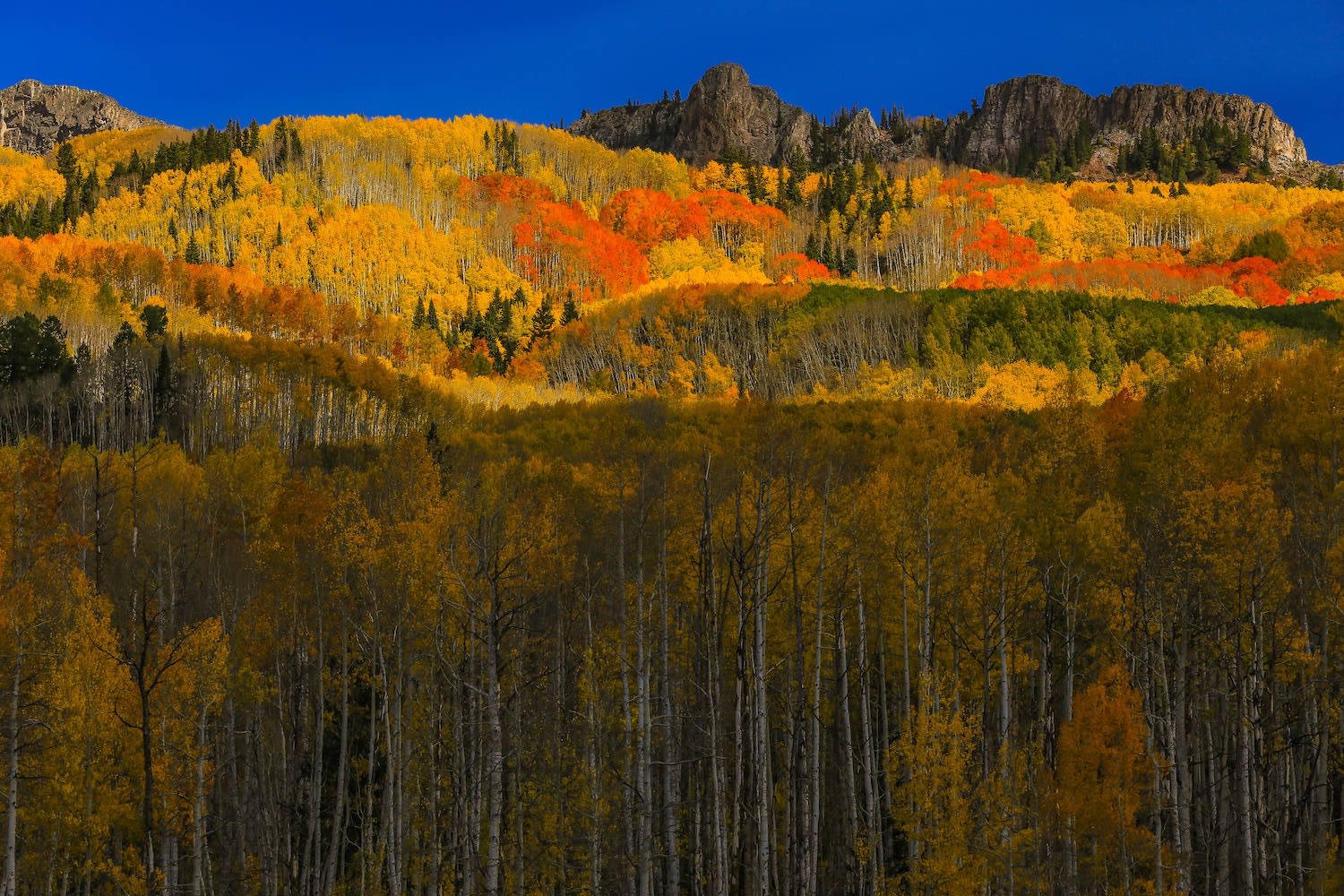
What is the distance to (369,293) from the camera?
418 feet

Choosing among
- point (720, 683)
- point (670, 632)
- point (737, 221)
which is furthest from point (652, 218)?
point (720, 683)

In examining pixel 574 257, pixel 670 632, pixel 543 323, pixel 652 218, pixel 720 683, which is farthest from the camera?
pixel 652 218

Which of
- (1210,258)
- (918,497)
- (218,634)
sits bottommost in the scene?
(218,634)

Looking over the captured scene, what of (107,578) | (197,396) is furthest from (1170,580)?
(197,396)

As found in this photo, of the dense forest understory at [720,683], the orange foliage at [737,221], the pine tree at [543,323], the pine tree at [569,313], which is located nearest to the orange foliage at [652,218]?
the orange foliage at [737,221]

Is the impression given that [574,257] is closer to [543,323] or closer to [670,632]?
[543,323]

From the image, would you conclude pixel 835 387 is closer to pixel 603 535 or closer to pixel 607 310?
pixel 607 310

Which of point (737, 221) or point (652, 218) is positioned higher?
point (652, 218)

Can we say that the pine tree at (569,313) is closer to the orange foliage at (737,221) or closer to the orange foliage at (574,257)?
the orange foliage at (574,257)

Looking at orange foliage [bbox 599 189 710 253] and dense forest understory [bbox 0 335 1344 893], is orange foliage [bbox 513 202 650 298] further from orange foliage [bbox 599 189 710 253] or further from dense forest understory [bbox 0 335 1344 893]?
dense forest understory [bbox 0 335 1344 893]

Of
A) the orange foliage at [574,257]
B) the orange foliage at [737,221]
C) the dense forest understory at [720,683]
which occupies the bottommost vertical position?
the dense forest understory at [720,683]

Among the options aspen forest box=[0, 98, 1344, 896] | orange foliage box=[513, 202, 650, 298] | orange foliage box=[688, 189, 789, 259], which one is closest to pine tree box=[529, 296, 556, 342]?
orange foliage box=[513, 202, 650, 298]

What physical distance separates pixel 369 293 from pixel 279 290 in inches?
710

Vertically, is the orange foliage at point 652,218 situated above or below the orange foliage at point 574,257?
above
